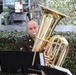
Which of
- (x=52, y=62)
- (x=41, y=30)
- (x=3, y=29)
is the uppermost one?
(x=41, y=30)

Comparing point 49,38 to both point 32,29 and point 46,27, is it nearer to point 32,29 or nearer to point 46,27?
point 46,27

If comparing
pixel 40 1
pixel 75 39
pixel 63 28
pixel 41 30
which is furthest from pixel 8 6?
pixel 41 30

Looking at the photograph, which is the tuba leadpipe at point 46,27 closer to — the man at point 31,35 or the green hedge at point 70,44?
the man at point 31,35

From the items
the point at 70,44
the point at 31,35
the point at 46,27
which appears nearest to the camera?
the point at 46,27

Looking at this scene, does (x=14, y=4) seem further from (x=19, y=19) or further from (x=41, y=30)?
(x=41, y=30)

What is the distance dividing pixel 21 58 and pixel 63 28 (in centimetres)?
272

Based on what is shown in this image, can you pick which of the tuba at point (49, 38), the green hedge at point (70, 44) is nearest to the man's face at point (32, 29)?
the tuba at point (49, 38)

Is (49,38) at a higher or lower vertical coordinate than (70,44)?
higher

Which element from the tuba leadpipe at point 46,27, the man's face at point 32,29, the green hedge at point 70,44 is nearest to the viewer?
the tuba leadpipe at point 46,27

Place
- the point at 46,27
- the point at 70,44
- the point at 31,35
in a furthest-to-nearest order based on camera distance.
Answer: the point at 70,44, the point at 31,35, the point at 46,27

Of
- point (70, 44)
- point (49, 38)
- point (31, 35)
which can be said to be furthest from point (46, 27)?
point (70, 44)

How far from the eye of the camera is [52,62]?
11.6 ft

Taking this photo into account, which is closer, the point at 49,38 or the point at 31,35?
the point at 49,38

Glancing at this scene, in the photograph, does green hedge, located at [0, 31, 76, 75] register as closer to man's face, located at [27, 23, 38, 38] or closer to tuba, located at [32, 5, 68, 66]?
man's face, located at [27, 23, 38, 38]
